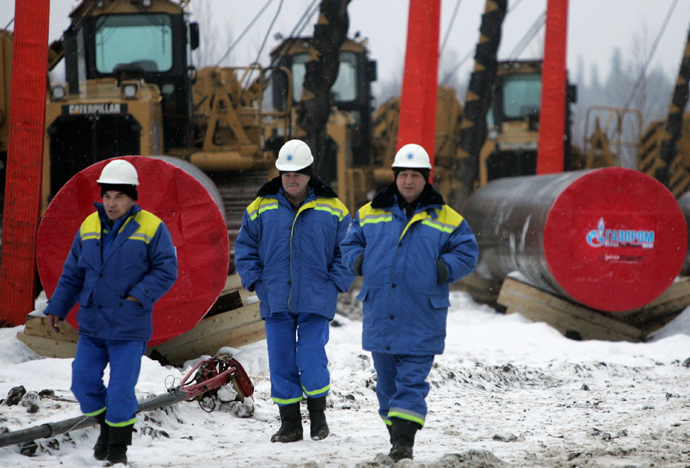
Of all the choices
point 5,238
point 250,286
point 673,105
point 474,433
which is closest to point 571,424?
point 474,433

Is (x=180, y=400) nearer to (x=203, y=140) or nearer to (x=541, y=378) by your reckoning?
(x=541, y=378)

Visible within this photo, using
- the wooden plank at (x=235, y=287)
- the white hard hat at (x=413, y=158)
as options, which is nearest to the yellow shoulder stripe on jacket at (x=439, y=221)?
the white hard hat at (x=413, y=158)

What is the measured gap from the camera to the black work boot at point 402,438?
144 inches

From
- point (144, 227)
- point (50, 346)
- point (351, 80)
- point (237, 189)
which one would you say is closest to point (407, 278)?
point (144, 227)

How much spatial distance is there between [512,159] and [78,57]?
9.30 meters

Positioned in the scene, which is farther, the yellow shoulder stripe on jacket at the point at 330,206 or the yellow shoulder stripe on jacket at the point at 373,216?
the yellow shoulder stripe on jacket at the point at 330,206

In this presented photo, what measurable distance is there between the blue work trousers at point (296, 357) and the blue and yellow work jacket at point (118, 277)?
0.78 metres

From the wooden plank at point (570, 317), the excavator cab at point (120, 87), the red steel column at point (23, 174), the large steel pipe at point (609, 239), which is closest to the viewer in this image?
the red steel column at point (23, 174)

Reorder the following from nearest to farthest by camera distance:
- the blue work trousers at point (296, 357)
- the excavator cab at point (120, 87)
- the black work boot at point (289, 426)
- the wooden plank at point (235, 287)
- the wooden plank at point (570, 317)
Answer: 1. the black work boot at point (289, 426)
2. the blue work trousers at point (296, 357)
3. the wooden plank at point (235, 287)
4. the wooden plank at point (570, 317)
5. the excavator cab at point (120, 87)

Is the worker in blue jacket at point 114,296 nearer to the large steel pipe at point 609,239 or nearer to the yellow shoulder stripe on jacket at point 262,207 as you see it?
the yellow shoulder stripe on jacket at point 262,207

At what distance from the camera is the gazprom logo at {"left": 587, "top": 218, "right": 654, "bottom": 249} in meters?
8.04

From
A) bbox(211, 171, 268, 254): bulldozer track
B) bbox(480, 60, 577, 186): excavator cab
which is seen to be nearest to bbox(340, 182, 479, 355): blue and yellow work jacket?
bbox(211, 171, 268, 254): bulldozer track

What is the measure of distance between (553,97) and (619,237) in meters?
4.10

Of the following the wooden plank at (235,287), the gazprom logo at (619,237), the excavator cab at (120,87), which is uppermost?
the excavator cab at (120,87)
